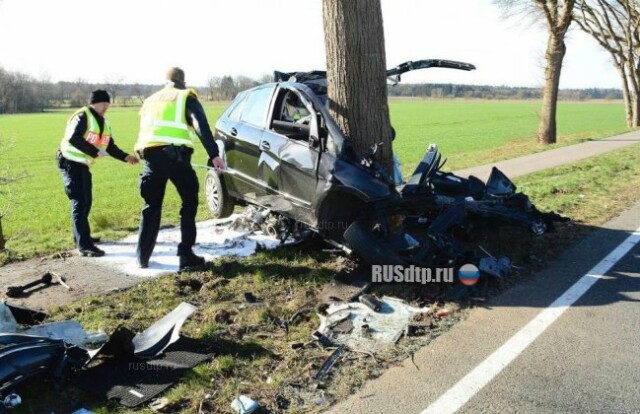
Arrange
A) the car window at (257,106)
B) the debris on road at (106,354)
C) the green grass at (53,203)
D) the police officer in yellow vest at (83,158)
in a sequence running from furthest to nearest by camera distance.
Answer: the green grass at (53,203), the car window at (257,106), the police officer in yellow vest at (83,158), the debris on road at (106,354)

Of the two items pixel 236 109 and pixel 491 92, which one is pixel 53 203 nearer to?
pixel 236 109

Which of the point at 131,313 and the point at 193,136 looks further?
the point at 193,136

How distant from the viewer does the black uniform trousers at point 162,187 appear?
18.6 ft

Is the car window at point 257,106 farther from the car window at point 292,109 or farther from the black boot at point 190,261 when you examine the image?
the black boot at point 190,261

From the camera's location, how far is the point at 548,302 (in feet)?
16.3

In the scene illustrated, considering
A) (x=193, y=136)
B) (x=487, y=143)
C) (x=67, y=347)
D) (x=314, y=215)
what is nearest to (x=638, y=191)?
(x=314, y=215)

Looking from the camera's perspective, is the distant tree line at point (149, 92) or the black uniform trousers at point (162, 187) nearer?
the black uniform trousers at point (162, 187)

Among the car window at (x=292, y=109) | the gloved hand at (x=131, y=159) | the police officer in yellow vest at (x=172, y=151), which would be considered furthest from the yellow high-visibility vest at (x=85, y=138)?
the car window at (x=292, y=109)

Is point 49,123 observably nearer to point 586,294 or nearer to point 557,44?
point 557,44

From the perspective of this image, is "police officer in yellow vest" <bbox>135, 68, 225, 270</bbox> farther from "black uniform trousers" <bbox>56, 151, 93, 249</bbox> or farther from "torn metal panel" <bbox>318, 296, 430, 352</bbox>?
"torn metal panel" <bbox>318, 296, 430, 352</bbox>

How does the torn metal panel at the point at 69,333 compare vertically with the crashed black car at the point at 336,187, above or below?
below

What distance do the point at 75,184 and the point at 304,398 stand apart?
14.5 ft

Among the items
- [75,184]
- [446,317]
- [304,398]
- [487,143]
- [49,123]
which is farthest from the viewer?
[49,123]

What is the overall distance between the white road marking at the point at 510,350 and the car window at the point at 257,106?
3859mm
